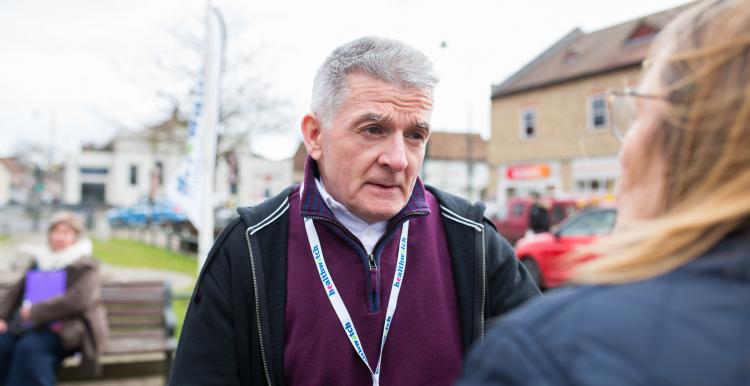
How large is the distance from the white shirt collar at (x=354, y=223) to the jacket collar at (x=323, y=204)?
1.4 inches

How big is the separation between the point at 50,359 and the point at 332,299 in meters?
3.49

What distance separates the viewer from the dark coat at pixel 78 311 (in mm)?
4504

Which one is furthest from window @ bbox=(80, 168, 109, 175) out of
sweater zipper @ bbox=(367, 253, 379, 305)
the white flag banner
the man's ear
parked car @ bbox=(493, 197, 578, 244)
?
sweater zipper @ bbox=(367, 253, 379, 305)

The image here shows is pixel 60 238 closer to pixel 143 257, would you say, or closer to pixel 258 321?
pixel 258 321

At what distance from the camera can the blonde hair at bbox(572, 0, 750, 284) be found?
0.83 meters

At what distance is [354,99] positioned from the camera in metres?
2.06

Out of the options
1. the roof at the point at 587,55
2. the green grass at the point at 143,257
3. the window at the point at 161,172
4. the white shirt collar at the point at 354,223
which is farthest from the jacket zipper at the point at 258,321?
the window at the point at 161,172

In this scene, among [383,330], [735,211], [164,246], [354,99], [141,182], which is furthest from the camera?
[141,182]

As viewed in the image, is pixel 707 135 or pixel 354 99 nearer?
pixel 707 135

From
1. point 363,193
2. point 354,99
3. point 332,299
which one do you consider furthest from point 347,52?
point 332,299

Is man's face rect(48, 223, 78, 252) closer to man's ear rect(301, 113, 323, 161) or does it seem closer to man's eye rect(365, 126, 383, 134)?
man's ear rect(301, 113, 323, 161)

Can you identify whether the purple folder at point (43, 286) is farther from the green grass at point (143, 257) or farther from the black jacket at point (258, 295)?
the green grass at point (143, 257)

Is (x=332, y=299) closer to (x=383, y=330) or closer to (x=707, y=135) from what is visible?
(x=383, y=330)

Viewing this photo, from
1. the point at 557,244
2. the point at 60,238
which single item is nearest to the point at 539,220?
the point at 557,244
